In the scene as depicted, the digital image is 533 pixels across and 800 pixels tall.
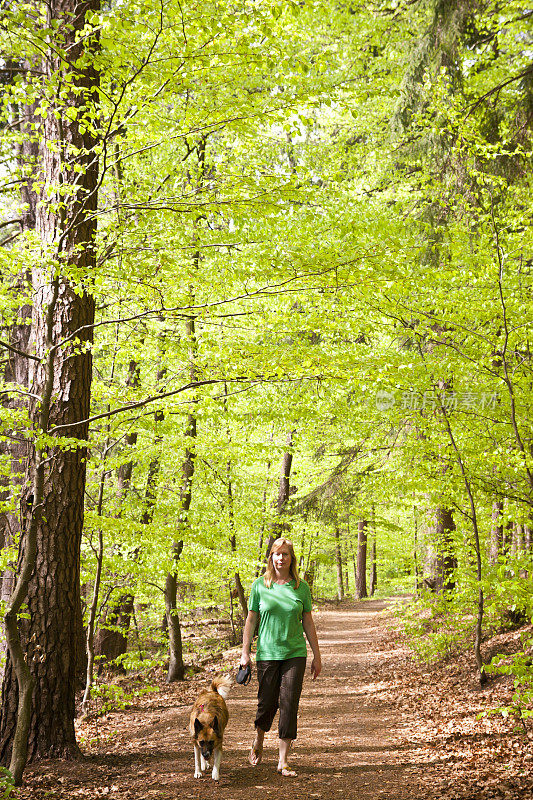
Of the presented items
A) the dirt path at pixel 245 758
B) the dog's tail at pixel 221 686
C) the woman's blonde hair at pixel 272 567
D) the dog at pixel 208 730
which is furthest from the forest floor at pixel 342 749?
the woman's blonde hair at pixel 272 567

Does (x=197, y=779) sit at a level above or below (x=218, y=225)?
below

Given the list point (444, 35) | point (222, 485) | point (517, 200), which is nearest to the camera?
point (444, 35)

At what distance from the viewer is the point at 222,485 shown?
40.4 ft

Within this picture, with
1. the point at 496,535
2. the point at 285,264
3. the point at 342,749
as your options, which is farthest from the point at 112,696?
the point at 285,264

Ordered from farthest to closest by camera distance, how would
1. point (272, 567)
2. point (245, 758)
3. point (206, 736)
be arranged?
point (245, 758)
point (272, 567)
point (206, 736)

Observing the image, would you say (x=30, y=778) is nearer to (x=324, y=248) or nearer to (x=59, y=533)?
(x=59, y=533)

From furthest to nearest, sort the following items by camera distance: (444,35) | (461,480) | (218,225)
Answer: (444,35) < (218,225) < (461,480)

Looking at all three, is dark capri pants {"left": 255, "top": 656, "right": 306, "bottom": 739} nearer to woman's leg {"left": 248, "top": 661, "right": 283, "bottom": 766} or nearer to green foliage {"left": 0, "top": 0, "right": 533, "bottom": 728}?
woman's leg {"left": 248, "top": 661, "right": 283, "bottom": 766}

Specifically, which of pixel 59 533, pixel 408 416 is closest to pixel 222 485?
pixel 408 416

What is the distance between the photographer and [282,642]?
4527 mm

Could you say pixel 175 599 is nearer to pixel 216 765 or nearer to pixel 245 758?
pixel 245 758

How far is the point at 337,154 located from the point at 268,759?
10309 millimetres

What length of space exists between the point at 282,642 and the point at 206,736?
3.00 ft

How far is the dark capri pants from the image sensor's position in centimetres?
450
